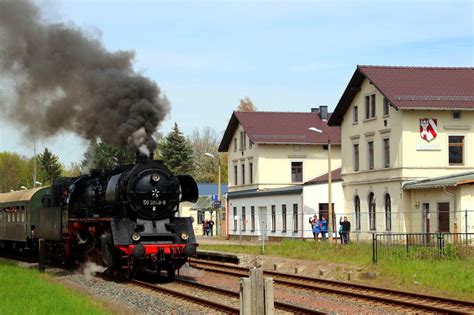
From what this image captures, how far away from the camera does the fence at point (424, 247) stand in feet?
80.9

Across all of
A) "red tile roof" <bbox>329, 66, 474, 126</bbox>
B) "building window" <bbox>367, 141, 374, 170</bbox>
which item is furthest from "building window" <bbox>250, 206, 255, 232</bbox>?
"building window" <bbox>367, 141, 374, 170</bbox>

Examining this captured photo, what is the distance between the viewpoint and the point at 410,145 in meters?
40.8

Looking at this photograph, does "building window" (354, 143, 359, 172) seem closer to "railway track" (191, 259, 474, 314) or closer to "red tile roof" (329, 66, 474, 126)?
"red tile roof" (329, 66, 474, 126)

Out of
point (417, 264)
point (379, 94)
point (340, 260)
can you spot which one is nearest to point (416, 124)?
point (379, 94)

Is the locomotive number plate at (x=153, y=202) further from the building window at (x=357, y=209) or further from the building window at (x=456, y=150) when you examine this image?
the building window at (x=357, y=209)

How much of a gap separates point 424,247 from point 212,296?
9344 millimetres

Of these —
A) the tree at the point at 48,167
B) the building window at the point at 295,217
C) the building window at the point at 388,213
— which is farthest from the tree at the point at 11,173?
the building window at the point at 388,213

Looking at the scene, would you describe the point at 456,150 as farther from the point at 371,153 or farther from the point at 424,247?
the point at 424,247

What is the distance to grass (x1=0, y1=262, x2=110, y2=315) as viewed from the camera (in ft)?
46.3

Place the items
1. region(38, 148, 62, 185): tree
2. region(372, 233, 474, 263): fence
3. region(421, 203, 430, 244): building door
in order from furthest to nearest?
region(38, 148, 62, 185): tree, region(421, 203, 430, 244): building door, region(372, 233, 474, 263): fence

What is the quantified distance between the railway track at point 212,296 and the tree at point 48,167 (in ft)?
281

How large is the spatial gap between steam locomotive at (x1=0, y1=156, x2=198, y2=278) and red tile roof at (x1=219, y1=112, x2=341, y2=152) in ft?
109

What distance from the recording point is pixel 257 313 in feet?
36.1

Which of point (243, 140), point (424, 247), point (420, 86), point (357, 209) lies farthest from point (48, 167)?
point (424, 247)
